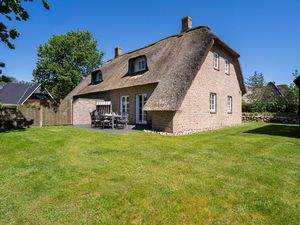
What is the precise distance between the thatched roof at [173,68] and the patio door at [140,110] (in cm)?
109

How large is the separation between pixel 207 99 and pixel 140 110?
4793mm

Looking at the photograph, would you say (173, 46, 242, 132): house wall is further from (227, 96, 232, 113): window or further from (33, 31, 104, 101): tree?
(33, 31, 104, 101): tree

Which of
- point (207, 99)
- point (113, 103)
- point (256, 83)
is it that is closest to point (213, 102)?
point (207, 99)

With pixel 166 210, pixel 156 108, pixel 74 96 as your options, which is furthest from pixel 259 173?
pixel 74 96

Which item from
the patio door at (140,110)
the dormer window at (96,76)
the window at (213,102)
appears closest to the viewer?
the window at (213,102)

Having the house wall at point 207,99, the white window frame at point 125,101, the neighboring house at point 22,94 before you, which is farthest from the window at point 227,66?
the neighboring house at point 22,94

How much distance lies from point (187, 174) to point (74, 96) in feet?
66.5

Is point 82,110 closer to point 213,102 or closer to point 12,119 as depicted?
point 12,119

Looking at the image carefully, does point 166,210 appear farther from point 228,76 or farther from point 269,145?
point 228,76

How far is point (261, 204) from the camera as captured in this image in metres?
3.60

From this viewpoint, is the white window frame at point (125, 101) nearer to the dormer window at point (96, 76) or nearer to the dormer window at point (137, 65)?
the dormer window at point (137, 65)

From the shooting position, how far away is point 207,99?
47.4 feet

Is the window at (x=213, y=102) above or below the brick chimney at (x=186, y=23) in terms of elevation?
below

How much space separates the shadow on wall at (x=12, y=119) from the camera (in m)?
12.4
